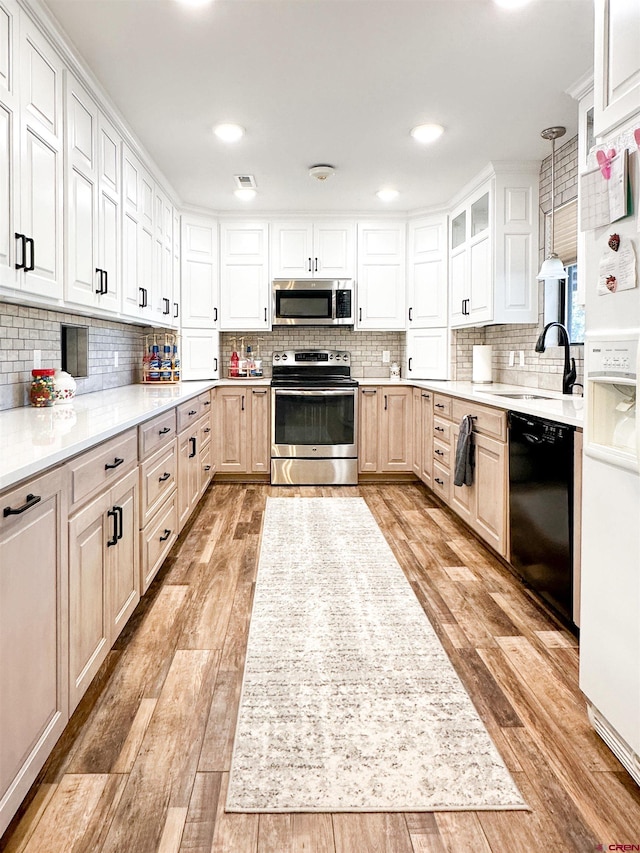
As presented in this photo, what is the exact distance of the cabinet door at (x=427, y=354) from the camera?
5.23 m

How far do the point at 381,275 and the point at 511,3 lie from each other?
10.4 feet

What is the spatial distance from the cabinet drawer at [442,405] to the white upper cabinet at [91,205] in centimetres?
226

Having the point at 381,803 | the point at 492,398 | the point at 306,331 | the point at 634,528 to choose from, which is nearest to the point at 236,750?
the point at 381,803

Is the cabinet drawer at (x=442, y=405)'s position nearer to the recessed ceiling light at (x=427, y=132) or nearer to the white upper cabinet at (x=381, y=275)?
the white upper cabinet at (x=381, y=275)

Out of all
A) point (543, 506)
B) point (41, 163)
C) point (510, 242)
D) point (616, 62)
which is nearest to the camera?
point (616, 62)

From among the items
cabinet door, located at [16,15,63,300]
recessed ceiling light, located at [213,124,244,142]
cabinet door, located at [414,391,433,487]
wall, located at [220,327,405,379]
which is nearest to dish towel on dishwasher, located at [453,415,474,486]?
cabinet door, located at [414,391,433,487]

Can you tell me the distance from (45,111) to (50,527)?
1.79m

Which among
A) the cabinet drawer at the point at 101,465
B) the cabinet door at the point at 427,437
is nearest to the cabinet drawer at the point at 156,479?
the cabinet drawer at the point at 101,465

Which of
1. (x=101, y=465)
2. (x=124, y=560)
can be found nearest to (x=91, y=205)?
(x=101, y=465)

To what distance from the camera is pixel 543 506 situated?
96.4 inches

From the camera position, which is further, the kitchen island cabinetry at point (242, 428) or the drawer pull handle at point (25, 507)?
the kitchen island cabinetry at point (242, 428)

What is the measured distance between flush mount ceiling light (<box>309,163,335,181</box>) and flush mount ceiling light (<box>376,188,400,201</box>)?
62 centimetres

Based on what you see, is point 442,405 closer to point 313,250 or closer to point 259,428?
point 259,428

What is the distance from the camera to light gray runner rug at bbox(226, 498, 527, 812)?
1.41 meters
